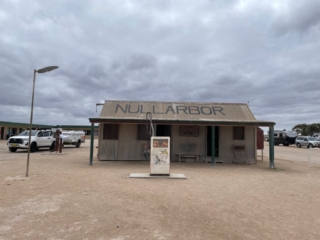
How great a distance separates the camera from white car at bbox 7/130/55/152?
2023 cm

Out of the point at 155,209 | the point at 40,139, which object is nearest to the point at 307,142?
the point at 40,139

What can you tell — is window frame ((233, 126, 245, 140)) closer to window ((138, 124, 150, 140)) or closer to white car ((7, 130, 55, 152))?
window ((138, 124, 150, 140))

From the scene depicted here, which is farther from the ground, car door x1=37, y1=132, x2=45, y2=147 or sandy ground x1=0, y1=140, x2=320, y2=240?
car door x1=37, y1=132, x2=45, y2=147

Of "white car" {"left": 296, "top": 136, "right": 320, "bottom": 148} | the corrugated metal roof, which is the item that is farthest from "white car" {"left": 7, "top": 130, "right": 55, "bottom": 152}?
"white car" {"left": 296, "top": 136, "right": 320, "bottom": 148}

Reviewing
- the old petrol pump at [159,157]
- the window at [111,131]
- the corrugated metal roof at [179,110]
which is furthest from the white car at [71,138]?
the old petrol pump at [159,157]

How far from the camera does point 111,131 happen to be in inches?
592

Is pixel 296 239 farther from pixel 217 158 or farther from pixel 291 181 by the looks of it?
pixel 217 158

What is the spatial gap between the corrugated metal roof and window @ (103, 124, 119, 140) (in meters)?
0.62

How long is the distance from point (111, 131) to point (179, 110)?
437 centimetres

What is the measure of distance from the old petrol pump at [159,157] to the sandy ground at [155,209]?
77 centimetres

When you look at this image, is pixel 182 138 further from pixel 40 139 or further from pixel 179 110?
pixel 40 139

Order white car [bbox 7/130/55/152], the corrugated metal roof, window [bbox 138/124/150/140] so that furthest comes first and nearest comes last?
white car [bbox 7/130/55/152], the corrugated metal roof, window [bbox 138/124/150/140]

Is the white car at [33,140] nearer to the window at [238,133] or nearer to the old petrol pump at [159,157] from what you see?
the old petrol pump at [159,157]

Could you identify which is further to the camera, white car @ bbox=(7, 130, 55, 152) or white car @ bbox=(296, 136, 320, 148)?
white car @ bbox=(296, 136, 320, 148)
